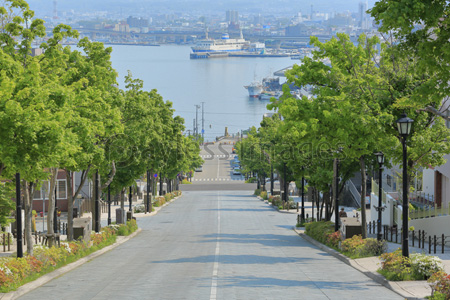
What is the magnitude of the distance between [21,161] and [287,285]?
7719 millimetres

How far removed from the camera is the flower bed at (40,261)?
18.5 meters

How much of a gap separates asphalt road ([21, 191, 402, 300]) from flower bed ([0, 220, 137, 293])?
1.92ft

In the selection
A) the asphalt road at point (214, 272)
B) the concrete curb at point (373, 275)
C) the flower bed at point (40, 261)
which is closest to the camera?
the concrete curb at point (373, 275)

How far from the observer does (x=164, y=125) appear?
2437 inches

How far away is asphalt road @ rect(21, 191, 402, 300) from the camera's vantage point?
1781cm

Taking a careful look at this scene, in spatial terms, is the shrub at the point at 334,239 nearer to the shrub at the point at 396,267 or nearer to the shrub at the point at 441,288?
the shrub at the point at 396,267

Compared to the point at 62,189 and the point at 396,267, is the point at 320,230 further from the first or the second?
the point at 62,189

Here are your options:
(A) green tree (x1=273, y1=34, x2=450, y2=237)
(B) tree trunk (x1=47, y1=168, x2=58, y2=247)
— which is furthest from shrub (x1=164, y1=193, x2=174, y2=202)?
(B) tree trunk (x1=47, y1=168, x2=58, y2=247)

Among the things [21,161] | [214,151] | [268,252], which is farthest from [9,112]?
[214,151]

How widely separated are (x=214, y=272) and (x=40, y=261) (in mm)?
5107

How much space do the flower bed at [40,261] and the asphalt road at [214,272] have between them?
586 mm

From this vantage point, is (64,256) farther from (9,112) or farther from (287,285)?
(287,285)

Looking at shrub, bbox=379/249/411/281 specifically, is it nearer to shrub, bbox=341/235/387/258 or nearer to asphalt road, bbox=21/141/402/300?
asphalt road, bbox=21/141/402/300

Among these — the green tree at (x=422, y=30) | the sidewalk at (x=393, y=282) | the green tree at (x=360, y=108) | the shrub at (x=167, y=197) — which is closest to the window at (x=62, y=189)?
the shrub at (x=167, y=197)
